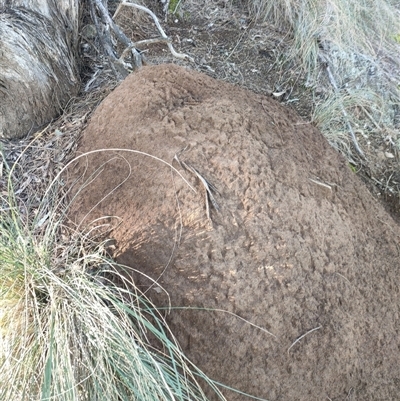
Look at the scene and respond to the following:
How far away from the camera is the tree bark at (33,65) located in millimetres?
2271

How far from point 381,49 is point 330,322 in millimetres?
2668

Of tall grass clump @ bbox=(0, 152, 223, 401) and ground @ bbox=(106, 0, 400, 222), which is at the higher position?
ground @ bbox=(106, 0, 400, 222)

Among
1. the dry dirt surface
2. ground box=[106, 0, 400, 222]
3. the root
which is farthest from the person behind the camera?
ground box=[106, 0, 400, 222]

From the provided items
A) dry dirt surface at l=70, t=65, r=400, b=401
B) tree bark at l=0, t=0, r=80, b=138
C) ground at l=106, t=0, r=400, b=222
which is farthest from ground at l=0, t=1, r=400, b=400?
ground at l=106, t=0, r=400, b=222

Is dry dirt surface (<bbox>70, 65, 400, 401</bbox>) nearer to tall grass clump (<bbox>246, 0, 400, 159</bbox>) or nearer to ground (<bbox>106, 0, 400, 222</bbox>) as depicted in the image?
ground (<bbox>106, 0, 400, 222</bbox>)

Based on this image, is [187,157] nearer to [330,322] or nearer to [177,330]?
[177,330]

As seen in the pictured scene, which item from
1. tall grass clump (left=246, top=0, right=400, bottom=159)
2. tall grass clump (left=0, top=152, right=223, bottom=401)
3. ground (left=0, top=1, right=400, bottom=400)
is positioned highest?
tall grass clump (left=246, top=0, right=400, bottom=159)

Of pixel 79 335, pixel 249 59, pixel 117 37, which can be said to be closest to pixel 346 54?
pixel 249 59

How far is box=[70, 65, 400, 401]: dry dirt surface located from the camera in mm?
1717

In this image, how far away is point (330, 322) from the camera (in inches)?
71.1

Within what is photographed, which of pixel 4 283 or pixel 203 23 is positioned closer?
pixel 4 283

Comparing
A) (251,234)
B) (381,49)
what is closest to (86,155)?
(251,234)

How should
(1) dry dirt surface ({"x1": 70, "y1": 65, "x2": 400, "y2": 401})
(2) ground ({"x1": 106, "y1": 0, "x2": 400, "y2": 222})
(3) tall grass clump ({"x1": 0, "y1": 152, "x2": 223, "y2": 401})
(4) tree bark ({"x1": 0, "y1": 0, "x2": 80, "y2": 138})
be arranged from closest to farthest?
(3) tall grass clump ({"x1": 0, "y1": 152, "x2": 223, "y2": 401}), (1) dry dirt surface ({"x1": 70, "y1": 65, "x2": 400, "y2": 401}), (4) tree bark ({"x1": 0, "y1": 0, "x2": 80, "y2": 138}), (2) ground ({"x1": 106, "y1": 0, "x2": 400, "y2": 222})

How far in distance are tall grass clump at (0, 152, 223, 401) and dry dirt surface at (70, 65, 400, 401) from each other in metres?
0.09
